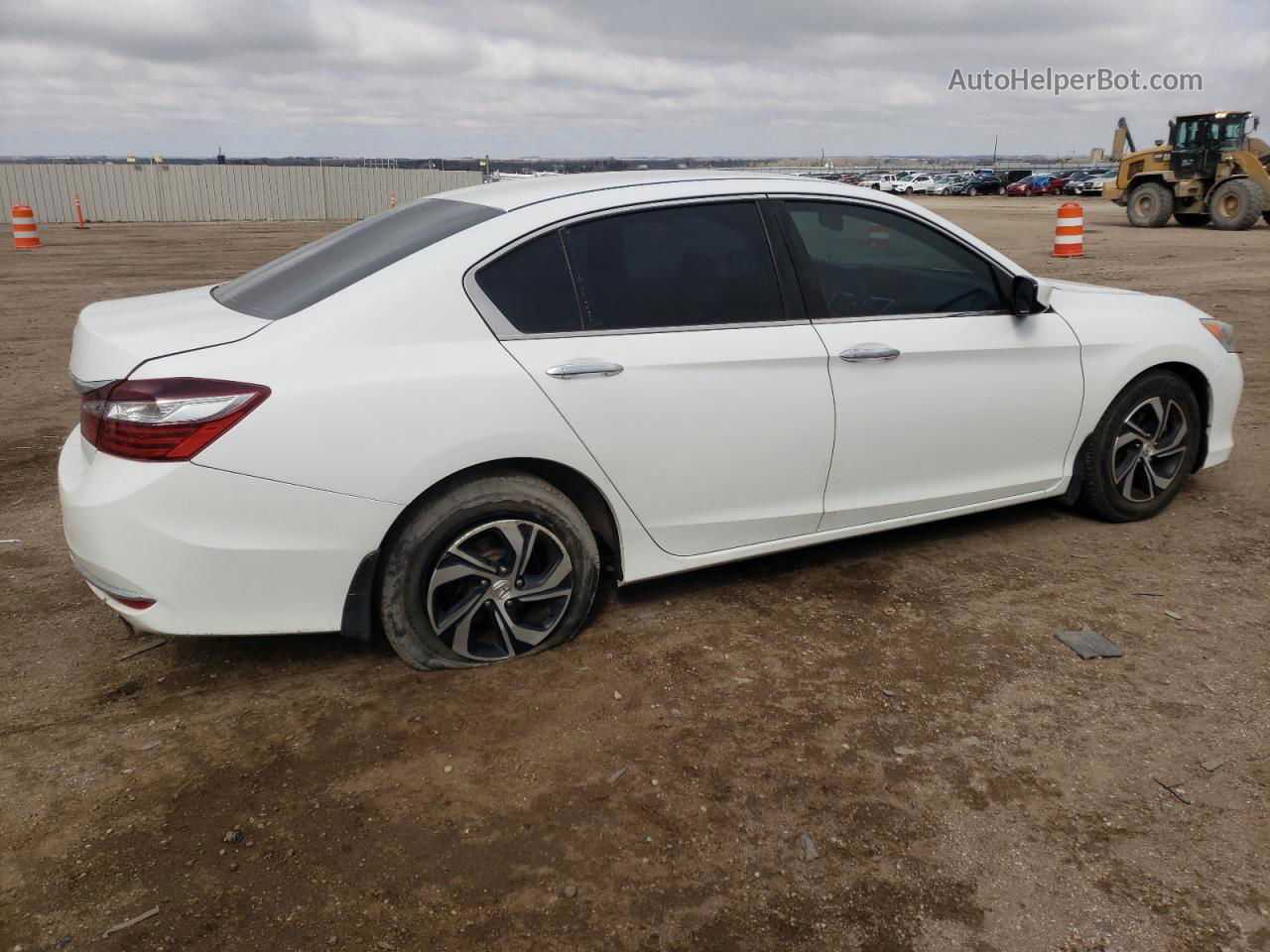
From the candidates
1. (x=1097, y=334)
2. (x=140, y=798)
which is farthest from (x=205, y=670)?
(x=1097, y=334)

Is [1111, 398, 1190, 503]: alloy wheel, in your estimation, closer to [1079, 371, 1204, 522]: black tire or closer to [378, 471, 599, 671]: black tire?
[1079, 371, 1204, 522]: black tire

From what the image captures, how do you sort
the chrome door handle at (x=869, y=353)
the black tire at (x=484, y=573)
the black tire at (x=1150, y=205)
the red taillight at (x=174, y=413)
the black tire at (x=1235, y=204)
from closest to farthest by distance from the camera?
the red taillight at (x=174, y=413)
the black tire at (x=484, y=573)
the chrome door handle at (x=869, y=353)
the black tire at (x=1235, y=204)
the black tire at (x=1150, y=205)

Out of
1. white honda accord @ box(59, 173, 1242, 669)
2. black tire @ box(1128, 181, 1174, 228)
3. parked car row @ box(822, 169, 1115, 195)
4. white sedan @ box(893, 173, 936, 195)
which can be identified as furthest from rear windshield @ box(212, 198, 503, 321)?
white sedan @ box(893, 173, 936, 195)

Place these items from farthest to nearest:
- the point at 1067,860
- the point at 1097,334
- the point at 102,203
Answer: the point at 102,203 < the point at 1097,334 < the point at 1067,860

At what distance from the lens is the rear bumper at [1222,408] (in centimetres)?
486

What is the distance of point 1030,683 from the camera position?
3.40 m

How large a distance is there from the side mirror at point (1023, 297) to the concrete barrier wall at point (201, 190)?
2768 centimetres

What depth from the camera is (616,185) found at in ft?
12.2

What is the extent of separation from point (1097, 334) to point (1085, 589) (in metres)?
1.15

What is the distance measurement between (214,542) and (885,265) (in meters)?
2.71

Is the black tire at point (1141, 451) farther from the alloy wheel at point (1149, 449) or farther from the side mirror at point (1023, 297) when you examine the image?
the side mirror at point (1023, 297)

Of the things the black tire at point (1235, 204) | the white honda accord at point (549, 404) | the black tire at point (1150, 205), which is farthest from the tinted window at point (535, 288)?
the black tire at point (1150, 205)

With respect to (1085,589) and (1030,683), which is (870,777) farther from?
(1085,589)

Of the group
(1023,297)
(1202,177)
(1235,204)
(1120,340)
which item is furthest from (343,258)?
(1202,177)
